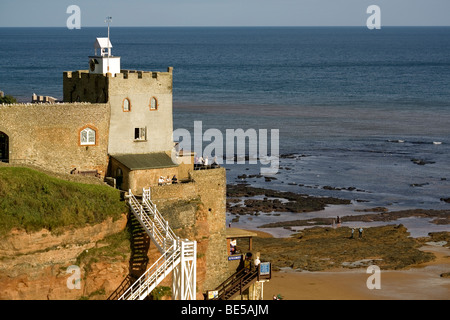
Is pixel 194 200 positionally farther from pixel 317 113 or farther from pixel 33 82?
pixel 33 82

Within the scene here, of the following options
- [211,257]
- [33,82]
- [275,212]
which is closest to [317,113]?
[33,82]

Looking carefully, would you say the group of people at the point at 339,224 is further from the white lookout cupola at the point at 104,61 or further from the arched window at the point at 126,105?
the white lookout cupola at the point at 104,61

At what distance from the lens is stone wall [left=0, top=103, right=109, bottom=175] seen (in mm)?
47656

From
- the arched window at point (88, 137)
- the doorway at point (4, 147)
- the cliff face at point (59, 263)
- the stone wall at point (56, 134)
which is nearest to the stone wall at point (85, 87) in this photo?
the stone wall at point (56, 134)

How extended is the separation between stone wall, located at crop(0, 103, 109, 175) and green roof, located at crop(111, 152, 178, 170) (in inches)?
46.3

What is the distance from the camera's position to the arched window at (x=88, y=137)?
49.8 metres

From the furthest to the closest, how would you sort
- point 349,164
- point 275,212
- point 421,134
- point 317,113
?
1. point 317,113
2. point 421,134
3. point 349,164
4. point 275,212

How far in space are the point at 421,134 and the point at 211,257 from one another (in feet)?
247

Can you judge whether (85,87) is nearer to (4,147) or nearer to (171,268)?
(4,147)

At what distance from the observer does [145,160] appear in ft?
167

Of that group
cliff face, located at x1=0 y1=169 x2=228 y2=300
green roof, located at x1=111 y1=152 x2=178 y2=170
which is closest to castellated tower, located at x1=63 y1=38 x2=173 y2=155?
green roof, located at x1=111 y1=152 x2=178 y2=170

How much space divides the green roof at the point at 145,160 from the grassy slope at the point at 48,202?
2.85 m

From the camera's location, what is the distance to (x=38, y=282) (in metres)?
42.9

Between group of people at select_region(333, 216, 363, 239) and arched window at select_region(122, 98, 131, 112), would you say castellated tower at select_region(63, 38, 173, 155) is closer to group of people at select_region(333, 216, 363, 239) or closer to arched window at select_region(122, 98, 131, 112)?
arched window at select_region(122, 98, 131, 112)
